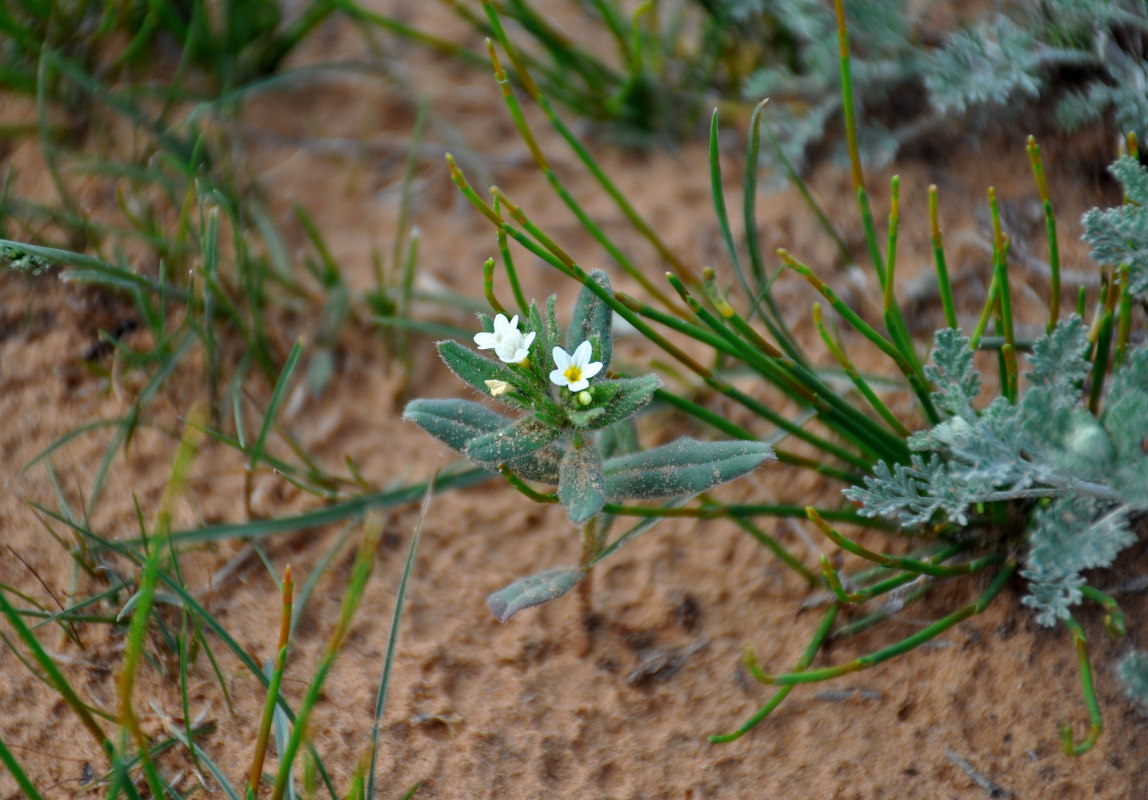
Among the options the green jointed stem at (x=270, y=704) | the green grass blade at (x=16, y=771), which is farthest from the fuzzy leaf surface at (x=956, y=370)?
the green grass blade at (x=16, y=771)

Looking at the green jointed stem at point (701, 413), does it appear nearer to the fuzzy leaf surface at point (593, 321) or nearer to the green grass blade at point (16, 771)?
the fuzzy leaf surface at point (593, 321)

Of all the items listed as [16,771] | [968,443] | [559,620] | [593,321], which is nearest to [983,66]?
[968,443]

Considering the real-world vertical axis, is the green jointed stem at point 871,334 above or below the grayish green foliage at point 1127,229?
below

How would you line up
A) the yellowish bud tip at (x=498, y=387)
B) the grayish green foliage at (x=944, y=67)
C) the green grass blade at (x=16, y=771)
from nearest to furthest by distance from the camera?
the green grass blade at (x=16, y=771) → the yellowish bud tip at (x=498, y=387) → the grayish green foliage at (x=944, y=67)

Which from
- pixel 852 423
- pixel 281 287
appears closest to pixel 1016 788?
pixel 852 423

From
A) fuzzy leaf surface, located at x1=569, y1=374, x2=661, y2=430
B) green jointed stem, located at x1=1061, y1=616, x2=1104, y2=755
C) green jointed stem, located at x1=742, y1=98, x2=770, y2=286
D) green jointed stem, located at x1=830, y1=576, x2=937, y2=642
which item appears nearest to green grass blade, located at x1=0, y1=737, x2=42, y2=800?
fuzzy leaf surface, located at x1=569, y1=374, x2=661, y2=430

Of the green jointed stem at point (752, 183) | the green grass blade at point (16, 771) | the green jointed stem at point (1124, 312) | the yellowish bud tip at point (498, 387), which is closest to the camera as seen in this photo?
the green grass blade at point (16, 771)
